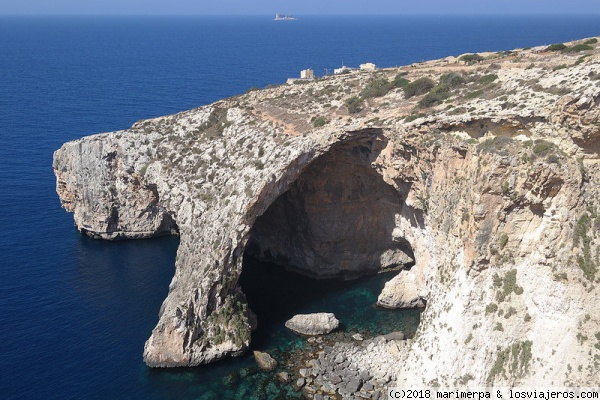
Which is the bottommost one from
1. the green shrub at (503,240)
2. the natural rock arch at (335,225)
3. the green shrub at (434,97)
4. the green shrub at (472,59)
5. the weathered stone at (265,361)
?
the weathered stone at (265,361)

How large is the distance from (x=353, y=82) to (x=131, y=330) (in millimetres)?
29950

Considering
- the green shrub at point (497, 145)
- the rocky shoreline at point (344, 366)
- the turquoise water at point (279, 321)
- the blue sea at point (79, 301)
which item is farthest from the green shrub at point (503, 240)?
the blue sea at point (79, 301)

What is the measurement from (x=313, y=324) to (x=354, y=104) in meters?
17.9

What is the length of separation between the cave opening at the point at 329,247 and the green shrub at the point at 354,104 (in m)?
3.34

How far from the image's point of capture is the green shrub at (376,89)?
47312 millimetres

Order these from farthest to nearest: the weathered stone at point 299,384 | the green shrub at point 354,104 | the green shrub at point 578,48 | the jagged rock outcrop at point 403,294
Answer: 1. the jagged rock outcrop at point 403,294
2. the green shrub at point 354,104
3. the green shrub at point 578,48
4. the weathered stone at point 299,384

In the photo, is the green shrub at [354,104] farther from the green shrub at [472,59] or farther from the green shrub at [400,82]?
the green shrub at [472,59]

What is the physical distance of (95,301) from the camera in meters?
47.7

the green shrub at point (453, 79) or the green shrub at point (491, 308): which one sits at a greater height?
the green shrub at point (453, 79)

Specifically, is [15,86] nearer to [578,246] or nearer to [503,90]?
[503,90]

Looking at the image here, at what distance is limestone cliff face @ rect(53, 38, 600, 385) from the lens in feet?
95.4

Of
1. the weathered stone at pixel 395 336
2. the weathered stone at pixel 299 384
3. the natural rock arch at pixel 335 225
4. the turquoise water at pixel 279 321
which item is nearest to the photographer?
the weathered stone at pixel 299 384

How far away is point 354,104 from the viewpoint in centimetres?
4553

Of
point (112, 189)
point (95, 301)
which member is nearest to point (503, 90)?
point (95, 301)
